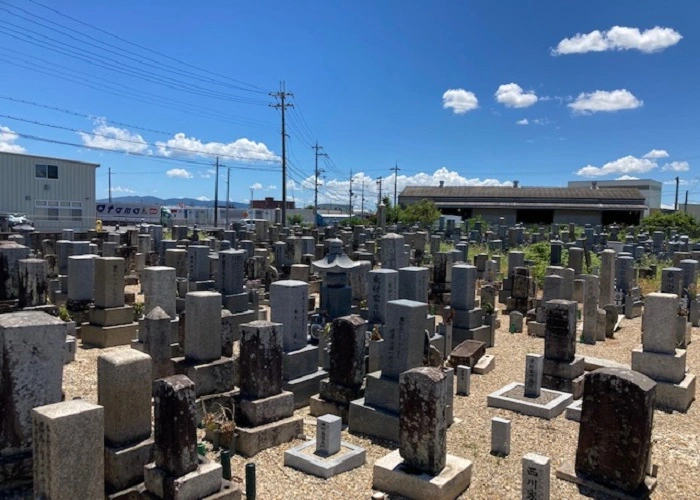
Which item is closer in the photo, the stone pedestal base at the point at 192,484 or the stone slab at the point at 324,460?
the stone pedestal base at the point at 192,484

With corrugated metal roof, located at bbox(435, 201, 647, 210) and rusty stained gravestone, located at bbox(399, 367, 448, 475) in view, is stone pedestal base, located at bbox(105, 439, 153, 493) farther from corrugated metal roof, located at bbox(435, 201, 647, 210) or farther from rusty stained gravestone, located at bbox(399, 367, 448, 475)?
corrugated metal roof, located at bbox(435, 201, 647, 210)

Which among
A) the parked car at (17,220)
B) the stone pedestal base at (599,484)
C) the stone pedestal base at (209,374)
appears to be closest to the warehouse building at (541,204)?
the parked car at (17,220)

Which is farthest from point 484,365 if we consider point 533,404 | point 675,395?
point 675,395

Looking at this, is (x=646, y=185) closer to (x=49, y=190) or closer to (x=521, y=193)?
(x=521, y=193)

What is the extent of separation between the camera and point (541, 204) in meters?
49.2

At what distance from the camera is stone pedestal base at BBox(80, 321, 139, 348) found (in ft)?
33.4

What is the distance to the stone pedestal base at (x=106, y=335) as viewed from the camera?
1017 centimetres

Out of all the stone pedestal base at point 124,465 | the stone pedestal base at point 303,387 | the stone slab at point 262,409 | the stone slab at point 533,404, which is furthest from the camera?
the stone pedestal base at point 303,387

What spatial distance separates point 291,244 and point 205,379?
12.3 meters

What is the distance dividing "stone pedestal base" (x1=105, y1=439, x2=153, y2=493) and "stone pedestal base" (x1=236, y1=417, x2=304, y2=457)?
131 centimetres

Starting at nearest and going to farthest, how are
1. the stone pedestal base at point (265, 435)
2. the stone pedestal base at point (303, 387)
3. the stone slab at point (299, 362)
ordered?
1. the stone pedestal base at point (265, 435)
2. the stone pedestal base at point (303, 387)
3. the stone slab at point (299, 362)

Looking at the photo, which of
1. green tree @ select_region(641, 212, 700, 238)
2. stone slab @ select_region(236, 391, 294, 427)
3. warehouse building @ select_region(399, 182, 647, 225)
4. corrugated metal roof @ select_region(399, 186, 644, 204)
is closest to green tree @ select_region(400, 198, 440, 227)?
warehouse building @ select_region(399, 182, 647, 225)

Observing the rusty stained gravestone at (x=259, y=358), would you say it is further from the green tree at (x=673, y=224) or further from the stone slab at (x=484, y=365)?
the green tree at (x=673, y=224)

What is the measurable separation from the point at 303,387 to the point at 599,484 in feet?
12.7
